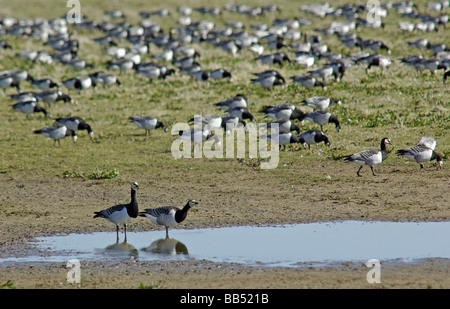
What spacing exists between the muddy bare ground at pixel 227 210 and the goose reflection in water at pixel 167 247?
32.2 inches

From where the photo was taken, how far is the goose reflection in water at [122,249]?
537 inches

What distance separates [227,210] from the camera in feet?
55.1

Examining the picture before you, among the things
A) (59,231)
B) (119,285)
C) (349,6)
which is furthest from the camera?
(349,6)

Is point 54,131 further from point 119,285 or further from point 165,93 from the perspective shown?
point 119,285

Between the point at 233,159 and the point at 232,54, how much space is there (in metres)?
23.1

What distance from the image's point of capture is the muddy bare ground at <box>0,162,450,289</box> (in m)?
11.6

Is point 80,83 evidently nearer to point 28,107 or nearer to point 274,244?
point 28,107

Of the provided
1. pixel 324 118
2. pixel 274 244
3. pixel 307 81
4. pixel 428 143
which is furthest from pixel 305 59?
pixel 274 244

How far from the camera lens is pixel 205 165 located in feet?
70.4

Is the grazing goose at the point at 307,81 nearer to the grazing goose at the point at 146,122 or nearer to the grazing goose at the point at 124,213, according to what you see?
the grazing goose at the point at 146,122

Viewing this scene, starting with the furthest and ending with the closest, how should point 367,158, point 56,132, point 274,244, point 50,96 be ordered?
point 50,96 < point 56,132 < point 367,158 < point 274,244

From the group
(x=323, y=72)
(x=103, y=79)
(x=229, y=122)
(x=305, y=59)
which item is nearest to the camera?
(x=229, y=122)
